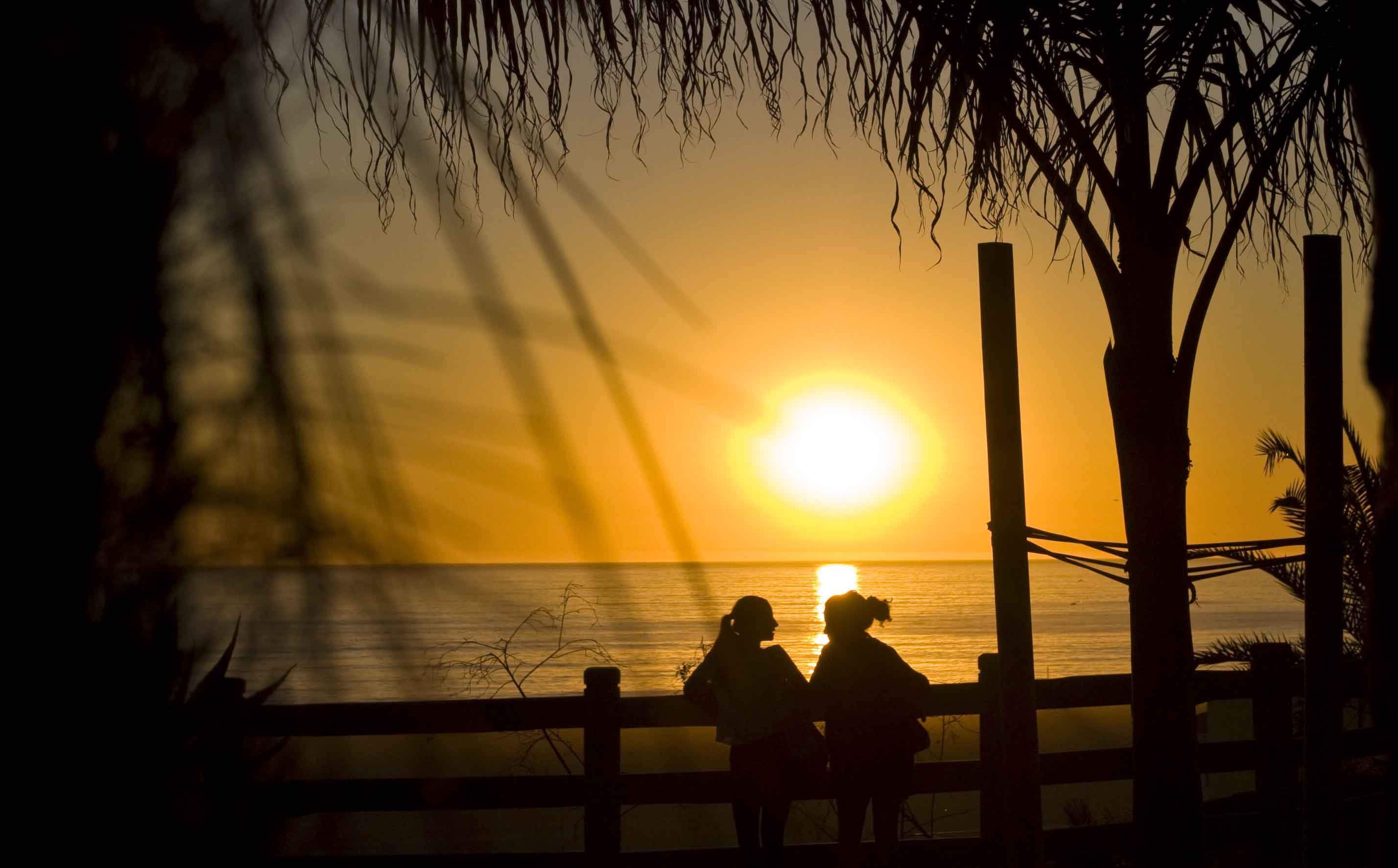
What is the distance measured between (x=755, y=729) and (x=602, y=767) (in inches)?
27.9

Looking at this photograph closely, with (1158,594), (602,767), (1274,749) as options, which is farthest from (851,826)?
(1274,749)

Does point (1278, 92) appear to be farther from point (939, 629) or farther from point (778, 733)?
point (939, 629)

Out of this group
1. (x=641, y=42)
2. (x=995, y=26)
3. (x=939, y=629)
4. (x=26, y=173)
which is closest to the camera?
(x=26, y=173)

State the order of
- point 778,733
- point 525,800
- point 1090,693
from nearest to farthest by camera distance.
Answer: point 525,800
point 778,733
point 1090,693

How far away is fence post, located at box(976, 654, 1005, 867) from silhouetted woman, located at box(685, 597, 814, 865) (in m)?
0.91

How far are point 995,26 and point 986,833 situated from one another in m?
3.61

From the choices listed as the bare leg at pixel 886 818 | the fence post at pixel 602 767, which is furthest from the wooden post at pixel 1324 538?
the fence post at pixel 602 767

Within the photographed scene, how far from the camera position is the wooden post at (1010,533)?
10.4 feet

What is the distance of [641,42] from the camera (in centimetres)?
141

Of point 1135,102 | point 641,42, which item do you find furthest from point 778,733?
point 641,42

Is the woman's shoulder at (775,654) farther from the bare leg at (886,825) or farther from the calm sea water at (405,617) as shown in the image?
the calm sea water at (405,617)

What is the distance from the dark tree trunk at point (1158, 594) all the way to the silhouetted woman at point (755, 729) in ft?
5.49

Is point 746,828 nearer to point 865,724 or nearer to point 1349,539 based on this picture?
point 865,724

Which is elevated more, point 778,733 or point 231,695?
point 231,695
